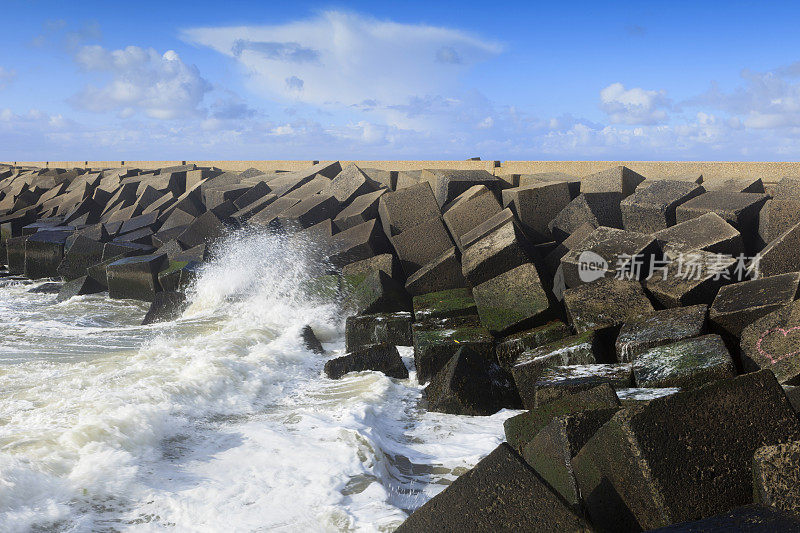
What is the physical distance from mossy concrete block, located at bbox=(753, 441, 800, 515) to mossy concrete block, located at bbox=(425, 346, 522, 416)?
84.0 inches

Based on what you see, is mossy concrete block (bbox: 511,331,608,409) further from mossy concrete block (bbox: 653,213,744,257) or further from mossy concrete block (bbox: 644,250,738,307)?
mossy concrete block (bbox: 653,213,744,257)

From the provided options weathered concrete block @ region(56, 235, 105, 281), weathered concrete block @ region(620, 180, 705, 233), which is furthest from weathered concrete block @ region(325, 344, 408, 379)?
weathered concrete block @ region(56, 235, 105, 281)

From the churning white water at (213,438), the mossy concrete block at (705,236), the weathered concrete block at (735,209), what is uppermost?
the weathered concrete block at (735,209)

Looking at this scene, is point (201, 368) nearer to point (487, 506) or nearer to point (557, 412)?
point (557, 412)

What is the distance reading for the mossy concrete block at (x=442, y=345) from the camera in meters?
4.62

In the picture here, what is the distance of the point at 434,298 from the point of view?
610cm

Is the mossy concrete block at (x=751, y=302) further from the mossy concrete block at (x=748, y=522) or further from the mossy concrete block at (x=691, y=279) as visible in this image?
the mossy concrete block at (x=748, y=522)

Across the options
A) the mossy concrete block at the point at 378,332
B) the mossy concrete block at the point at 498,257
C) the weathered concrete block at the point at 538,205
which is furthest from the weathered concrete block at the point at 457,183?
the mossy concrete block at the point at 378,332

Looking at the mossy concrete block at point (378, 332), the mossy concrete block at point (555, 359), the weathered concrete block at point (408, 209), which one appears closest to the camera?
the mossy concrete block at point (555, 359)

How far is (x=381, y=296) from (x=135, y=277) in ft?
14.6

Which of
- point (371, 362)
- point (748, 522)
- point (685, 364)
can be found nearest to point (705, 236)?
point (685, 364)

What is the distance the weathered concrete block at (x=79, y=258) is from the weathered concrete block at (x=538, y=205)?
290 inches

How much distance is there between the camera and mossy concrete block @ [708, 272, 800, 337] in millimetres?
4184

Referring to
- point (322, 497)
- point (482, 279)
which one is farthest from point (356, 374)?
point (322, 497)
